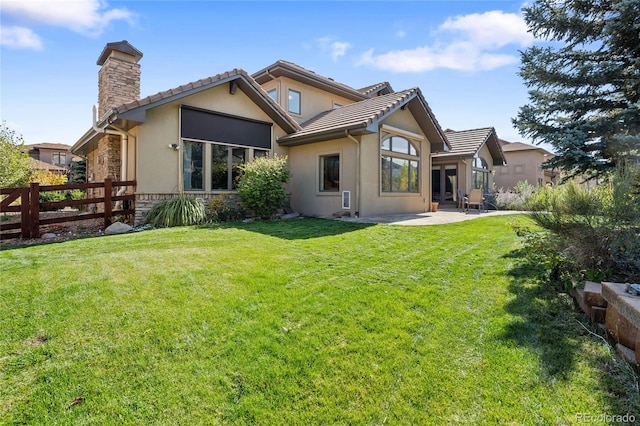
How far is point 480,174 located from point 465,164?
2288 millimetres

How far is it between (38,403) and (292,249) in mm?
4272

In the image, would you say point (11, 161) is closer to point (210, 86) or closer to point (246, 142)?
point (210, 86)

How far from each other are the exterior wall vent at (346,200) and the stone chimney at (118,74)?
29.3 ft

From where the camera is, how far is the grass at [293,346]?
2.31 m

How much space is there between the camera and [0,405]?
7.37 ft

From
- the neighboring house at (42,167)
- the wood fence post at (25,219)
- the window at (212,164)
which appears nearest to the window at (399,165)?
the window at (212,164)

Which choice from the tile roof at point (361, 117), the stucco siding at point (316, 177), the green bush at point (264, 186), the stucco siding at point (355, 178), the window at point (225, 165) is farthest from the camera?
the window at point (225, 165)

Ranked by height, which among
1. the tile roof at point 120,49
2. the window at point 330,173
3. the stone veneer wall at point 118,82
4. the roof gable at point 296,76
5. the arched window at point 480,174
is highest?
the roof gable at point 296,76

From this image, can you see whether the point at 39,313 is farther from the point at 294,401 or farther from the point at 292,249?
the point at 292,249

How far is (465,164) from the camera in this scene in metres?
19.6

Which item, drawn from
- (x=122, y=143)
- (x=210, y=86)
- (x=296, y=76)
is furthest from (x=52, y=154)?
(x=210, y=86)

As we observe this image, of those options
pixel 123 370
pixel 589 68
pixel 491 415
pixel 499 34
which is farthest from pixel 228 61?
pixel 491 415

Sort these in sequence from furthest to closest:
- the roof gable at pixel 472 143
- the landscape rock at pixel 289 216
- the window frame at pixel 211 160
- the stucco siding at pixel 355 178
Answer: the roof gable at pixel 472 143, the landscape rock at pixel 289 216, the stucco siding at pixel 355 178, the window frame at pixel 211 160

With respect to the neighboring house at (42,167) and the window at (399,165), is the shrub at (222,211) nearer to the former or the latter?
the window at (399,165)
